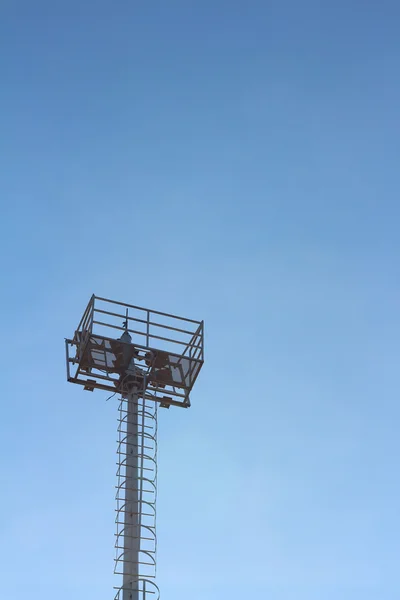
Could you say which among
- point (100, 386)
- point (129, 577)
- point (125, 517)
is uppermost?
point (100, 386)

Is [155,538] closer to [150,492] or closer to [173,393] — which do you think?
[150,492]

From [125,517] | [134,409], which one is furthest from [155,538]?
[134,409]

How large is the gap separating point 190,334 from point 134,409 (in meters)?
4.29

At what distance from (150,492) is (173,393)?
4.75m

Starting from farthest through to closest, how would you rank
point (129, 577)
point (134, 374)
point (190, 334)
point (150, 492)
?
point (190, 334) → point (134, 374) → point (150, 492) → point (129, 577)

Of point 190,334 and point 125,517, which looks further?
point 190,334

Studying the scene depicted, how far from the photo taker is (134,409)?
3453cm

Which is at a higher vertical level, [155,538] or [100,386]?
[100,386]

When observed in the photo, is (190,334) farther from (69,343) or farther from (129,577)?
(129,577)

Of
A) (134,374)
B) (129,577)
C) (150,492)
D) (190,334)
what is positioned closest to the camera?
(129,577)

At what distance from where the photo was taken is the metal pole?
30453mm

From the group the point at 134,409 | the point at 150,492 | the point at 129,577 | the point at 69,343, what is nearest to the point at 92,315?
the point at 69,343

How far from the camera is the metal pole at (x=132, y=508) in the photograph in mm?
30453

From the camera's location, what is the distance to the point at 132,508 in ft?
105
